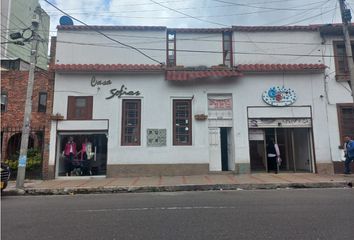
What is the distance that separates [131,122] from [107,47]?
4142 millimetres

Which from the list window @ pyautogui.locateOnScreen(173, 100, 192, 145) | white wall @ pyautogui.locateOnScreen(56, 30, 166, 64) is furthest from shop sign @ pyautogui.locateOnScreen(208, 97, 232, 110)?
white wall @ pyautogui.locateOnScreen(56, 30, 166, 64)

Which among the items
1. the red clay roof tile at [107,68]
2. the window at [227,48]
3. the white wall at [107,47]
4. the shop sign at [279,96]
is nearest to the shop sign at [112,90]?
the red clay roof tile at [107,68]

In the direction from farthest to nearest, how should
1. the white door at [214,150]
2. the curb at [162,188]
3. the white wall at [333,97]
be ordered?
1. the white door at [214,150]
2. the white wall at [333,97]
3. the curb at [162,188]

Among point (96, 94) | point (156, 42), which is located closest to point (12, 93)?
point (96, 94)

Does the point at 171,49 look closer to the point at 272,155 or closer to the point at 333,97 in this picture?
the point at 272,155

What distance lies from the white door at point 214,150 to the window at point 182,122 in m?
1.10

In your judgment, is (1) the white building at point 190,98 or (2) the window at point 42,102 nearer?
(1) the white building at point 190,98

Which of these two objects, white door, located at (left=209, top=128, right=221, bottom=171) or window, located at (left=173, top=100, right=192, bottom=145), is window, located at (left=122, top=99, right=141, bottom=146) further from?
white door, located at (left=209, top=128, right=221, bottom=171)

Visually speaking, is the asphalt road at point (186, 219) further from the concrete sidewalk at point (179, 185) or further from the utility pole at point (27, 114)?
the utility pole at point (27, 114)

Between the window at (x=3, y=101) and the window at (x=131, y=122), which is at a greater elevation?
the window at (x=3, y=101)

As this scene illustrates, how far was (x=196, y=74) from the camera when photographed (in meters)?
15.7

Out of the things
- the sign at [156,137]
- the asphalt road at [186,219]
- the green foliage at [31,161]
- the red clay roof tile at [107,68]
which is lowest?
the asphalt road at [186,219]

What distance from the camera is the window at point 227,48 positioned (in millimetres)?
16594

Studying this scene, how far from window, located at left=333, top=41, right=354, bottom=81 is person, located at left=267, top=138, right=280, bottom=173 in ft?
15.6
